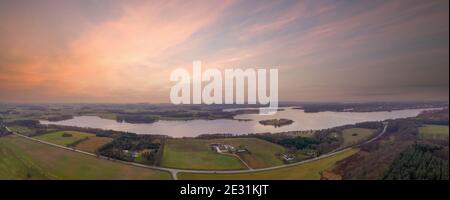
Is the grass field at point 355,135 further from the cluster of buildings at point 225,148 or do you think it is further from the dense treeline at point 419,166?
the cluster of buildings at point 225,148

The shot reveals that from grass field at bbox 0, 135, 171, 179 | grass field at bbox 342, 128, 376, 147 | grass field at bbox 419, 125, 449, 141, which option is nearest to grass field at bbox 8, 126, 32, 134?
grass field at bbox 0, 135, 171, 179

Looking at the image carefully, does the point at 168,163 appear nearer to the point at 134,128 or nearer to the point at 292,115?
the point at 134,128

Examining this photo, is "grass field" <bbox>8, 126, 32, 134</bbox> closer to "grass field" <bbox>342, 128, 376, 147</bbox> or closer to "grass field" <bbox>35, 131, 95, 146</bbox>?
"grass field" <bbox>35, 131, 95, 146</bbox>

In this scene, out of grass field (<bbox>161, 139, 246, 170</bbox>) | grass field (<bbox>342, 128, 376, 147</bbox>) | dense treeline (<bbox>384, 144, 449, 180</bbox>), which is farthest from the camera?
grass field (<bbox>342, 128, 376, 147</bbox>)

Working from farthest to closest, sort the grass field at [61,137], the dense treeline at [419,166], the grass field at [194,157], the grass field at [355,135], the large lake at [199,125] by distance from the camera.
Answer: the grass field at [355,135]
the large lake at [199,125]
the grass field at [61,137]
the grass field at [194,157]
the dense treeline at [419,166]

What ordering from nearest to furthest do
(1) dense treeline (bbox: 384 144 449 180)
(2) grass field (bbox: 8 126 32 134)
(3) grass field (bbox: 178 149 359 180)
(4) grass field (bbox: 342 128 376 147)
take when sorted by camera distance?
(3) grass field (bbox: 178 149 359 180) → (1) dense treeline (bbox: 384 144 449 180) → (2) grass field (bbox: 8 126 32 134) → (4) grass field (bbox: 342 128 376 147)

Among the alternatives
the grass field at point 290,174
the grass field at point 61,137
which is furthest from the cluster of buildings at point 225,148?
the grass field at point 61,137
